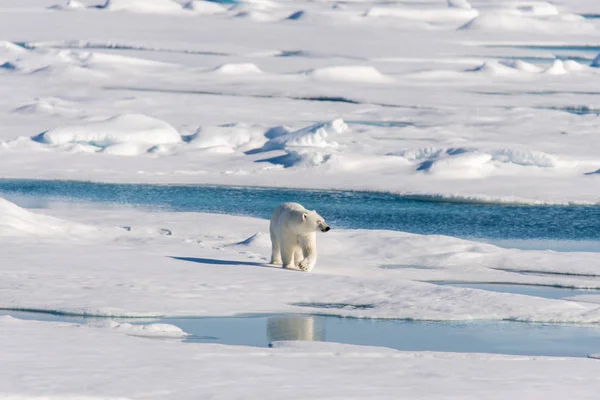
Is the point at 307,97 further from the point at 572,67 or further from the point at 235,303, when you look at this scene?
the point at 235,303

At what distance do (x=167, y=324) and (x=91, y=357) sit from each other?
3.51 feet

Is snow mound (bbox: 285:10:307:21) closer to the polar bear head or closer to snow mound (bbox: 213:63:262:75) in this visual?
snow mound (bbox: 213:63:262:75)

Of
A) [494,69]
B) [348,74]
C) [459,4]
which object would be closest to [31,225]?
[348,74]

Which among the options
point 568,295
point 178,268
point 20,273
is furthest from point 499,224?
point 20,273

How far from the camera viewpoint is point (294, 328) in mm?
6918

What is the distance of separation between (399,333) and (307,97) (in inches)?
644

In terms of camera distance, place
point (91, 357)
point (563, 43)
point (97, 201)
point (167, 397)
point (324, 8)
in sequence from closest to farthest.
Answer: point (167, 397), point (91, 357), point (97, 201), point (563, 43), point (324, 8)

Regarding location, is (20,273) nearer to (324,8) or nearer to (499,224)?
(499,224)

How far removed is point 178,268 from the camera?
848 centimetres

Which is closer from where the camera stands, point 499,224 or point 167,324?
Answer: point 167,324

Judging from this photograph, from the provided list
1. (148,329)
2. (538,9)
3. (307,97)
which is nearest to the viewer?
(148,329)

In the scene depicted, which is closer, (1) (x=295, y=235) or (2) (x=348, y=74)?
(1) (x=295, y=235)

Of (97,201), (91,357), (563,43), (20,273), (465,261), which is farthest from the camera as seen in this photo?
(563,43)

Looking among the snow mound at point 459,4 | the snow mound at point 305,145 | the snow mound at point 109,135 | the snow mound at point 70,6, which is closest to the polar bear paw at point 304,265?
the snow mound at point 305,145
